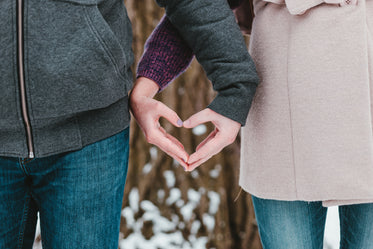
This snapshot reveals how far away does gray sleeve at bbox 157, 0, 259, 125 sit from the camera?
0.92 m

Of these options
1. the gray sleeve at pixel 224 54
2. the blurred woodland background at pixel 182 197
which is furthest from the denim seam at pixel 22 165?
the blurred woodland background at pixel 182 197

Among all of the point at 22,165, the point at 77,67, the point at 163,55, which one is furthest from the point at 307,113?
the point at 22,165

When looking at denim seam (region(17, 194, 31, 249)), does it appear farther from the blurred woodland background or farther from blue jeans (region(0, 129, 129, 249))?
the blurred woodland background

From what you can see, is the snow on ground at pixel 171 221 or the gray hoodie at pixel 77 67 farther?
the snow on ground at pixel 171 221

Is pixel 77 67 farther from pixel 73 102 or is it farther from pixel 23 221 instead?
pixel 23 221

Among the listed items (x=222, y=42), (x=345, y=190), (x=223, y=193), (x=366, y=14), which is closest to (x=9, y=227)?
(x=222, y=42)

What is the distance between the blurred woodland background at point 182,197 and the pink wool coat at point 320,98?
58.3 inches

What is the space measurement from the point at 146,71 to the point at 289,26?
0.35 metres

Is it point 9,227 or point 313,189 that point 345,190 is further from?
point 9,227

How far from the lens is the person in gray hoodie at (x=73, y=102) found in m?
0.81

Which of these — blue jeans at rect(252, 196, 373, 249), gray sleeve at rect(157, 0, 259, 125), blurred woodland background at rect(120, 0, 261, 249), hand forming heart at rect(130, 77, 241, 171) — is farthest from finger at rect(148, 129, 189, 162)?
blurred woodland background at rect(120, 0, 261, 249)

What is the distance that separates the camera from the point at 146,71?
40.9 inches

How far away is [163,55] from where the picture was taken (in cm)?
105

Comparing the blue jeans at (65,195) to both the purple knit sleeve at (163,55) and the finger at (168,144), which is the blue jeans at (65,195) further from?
the purple knit sleeve at (163,55)
